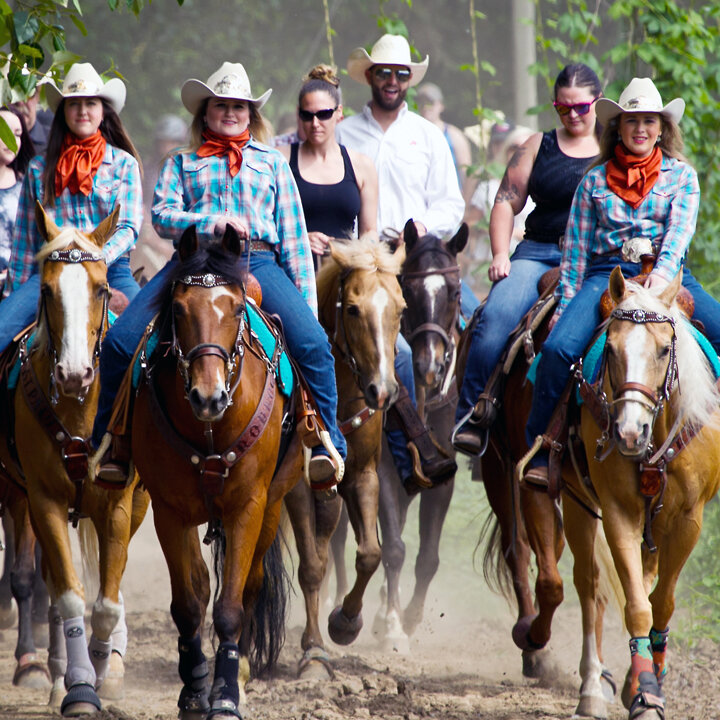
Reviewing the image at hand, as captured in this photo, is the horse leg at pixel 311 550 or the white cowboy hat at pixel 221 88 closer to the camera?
the white cowboy hat at pixel 221 88

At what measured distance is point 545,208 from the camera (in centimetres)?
816

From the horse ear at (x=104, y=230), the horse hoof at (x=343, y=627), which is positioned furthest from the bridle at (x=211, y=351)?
the horse hoof at (x=343, y=627)

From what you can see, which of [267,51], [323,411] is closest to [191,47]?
[267,51]

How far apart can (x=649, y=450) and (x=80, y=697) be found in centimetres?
295

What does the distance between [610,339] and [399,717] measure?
7.16 ft

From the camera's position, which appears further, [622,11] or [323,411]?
[622,11]

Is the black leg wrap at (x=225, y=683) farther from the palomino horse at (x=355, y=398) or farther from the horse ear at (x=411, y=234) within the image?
the horse ear at (x=411, y=234)

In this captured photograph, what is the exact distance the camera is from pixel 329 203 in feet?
27.0

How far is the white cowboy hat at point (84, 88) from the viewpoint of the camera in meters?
7.38

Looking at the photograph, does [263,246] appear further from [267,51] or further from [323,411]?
[267,51]

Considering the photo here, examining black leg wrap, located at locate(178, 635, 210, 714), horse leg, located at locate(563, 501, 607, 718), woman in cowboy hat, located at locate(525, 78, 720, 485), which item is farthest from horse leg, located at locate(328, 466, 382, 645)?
black leg wrap, located at locate(178, 635, 210, 714)

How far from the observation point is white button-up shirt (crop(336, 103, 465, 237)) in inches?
363

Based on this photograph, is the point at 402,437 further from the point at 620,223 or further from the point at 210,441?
the point at 210,441

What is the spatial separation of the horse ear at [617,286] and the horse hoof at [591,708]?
209 cm
